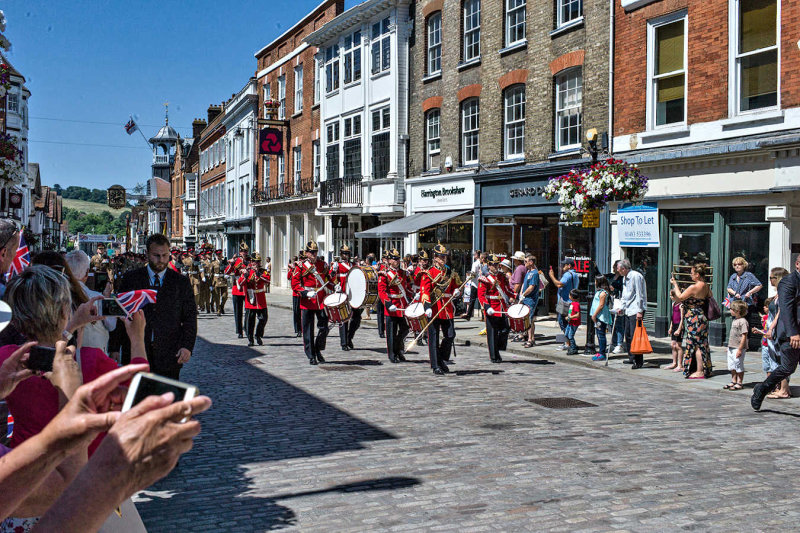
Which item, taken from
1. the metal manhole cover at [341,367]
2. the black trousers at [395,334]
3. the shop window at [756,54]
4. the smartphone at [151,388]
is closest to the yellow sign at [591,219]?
the shop window at [756,54]

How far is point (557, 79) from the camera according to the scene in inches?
823

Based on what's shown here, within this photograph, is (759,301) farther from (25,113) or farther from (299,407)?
(25,113)

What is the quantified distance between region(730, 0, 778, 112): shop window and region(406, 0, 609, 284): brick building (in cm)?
381

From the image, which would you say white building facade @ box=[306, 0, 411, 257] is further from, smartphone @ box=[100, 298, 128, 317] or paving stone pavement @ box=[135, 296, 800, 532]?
smartphone @ box=[100, 298, 128, 317]

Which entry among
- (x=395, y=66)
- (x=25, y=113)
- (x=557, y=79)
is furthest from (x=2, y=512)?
(x=25, y=113)

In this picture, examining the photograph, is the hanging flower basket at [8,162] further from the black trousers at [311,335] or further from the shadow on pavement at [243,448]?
the black trousers at [311,335]

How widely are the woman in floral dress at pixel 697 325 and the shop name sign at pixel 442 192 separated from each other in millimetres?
13244

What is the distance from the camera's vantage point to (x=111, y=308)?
4527mm

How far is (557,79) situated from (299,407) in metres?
14.1

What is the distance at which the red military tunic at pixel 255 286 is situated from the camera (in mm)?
16438

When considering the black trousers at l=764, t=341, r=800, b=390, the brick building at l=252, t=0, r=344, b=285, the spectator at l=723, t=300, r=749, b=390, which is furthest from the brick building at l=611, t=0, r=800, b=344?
the brick building at l=252, t=0, r=344, b=285

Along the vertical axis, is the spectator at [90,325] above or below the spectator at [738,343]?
above

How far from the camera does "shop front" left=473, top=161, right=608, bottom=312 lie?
2016 cm

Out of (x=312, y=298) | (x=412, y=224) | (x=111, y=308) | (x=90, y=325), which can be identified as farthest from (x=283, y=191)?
(x=111, y=308)
